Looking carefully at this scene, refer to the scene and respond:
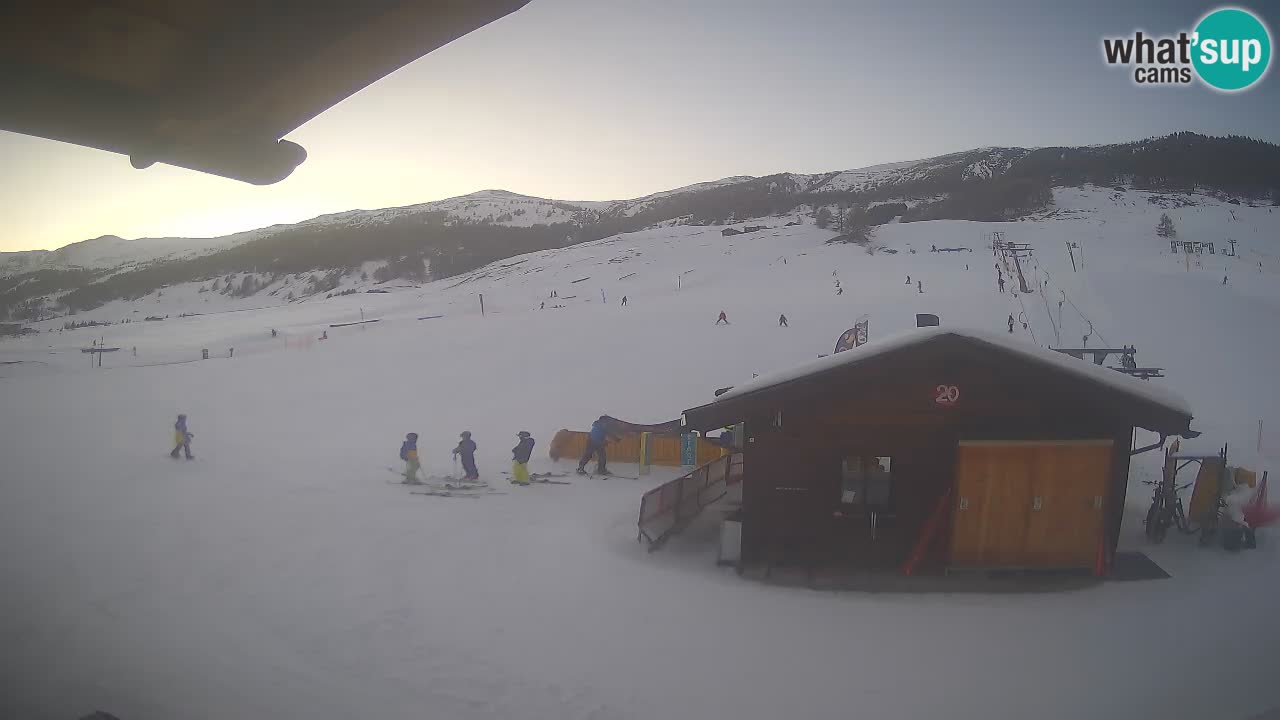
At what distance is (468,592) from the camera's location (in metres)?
8.85

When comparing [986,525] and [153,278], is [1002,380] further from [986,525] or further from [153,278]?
[153,278]

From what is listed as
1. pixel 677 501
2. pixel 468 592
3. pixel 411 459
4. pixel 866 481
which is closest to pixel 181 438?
pixel 411 459

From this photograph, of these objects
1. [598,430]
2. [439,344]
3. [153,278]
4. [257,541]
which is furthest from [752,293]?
[153,278]

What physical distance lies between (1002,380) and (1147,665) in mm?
4052

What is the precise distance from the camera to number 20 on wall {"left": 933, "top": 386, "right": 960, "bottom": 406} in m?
9.95

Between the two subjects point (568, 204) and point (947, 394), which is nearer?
point (947, 394)

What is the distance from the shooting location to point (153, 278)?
70500 millimetres

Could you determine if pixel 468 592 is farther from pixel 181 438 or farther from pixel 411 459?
pixel 181 438

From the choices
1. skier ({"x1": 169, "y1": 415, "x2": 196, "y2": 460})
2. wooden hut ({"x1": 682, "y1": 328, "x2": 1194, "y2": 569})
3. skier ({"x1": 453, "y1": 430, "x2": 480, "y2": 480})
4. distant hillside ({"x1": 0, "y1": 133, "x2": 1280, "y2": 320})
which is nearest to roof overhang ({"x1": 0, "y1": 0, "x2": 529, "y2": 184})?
wooden hut ({"x1": 682, "y1": 328, "x2": 1194, "y2": 569})

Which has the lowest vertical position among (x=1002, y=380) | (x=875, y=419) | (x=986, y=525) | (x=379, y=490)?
(x=379, y=490)

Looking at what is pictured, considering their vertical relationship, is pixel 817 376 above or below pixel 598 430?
above

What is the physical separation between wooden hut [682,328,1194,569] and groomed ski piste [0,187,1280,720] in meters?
1.03

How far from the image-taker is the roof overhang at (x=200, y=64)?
86.1 inches

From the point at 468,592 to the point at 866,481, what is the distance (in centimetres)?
611
